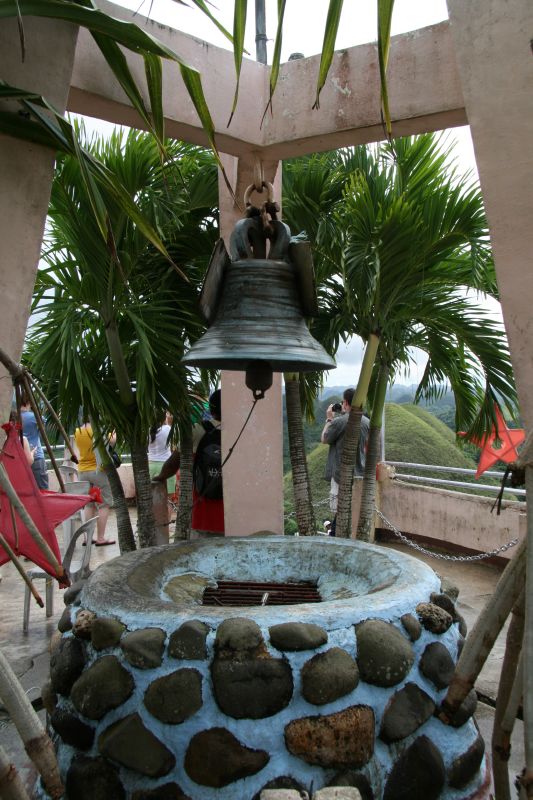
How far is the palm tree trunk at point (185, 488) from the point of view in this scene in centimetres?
446

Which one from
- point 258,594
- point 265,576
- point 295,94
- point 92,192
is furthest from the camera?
point 295,94

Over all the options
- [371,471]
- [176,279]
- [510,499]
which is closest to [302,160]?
[176,279]

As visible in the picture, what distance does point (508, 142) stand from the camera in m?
2.40

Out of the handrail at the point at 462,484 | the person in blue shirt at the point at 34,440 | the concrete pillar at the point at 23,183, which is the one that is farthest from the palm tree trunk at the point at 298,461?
the person in blue shirt at the point at 34,440

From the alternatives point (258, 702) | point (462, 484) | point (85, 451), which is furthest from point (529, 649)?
point (85, 451)

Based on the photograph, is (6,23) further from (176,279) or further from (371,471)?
(371,471)

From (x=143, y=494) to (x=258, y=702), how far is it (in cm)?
245

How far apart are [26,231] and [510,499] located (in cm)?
468

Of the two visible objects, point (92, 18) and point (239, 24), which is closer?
point (239, 24)

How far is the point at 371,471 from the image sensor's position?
15.6ft

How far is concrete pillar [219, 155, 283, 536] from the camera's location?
4.19 meters

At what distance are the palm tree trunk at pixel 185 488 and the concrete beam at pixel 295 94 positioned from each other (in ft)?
6.31

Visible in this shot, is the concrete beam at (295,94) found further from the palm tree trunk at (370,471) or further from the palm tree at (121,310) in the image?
the palm tree trunk at (370,471)

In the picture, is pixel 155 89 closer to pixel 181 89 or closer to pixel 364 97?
pixel 181 89
